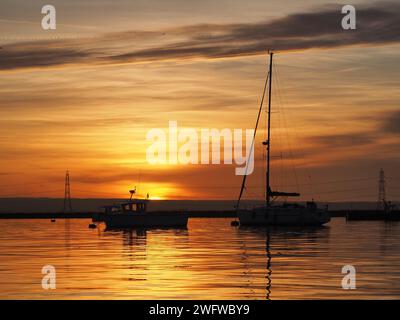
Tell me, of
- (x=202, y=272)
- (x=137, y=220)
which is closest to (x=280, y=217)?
(x=137, y=220)

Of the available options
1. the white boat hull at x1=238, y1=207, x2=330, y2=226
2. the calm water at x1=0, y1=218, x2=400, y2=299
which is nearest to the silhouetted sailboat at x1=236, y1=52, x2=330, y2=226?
A: the white boat hull at x1=238, y1=207, x2=330, y2=226

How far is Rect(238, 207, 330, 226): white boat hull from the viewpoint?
10525cm

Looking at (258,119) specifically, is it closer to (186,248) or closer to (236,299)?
(186,248)

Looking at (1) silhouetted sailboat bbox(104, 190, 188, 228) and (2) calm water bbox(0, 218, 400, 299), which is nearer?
(2) calm water bbox(0, 218, 400, 299)

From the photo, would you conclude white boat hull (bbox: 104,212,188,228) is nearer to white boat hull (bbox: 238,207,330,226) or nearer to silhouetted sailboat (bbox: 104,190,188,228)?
silhouetted sailboat (bbox: 104,190,188,228)

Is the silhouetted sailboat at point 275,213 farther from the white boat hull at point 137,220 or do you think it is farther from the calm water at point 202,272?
the calm water at point 202,272

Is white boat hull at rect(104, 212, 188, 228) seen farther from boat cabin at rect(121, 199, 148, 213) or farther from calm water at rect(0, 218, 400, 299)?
calm water at rect(0, 218, 400, 299)

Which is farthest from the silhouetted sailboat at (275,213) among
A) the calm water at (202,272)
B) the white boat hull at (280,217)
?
the calm water at (202,272)

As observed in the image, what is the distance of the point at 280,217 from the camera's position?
346 feet

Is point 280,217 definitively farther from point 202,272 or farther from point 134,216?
point 202,272

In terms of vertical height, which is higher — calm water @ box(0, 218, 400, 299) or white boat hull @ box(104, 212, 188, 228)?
calm water @ box(0, 218, 400, 299)

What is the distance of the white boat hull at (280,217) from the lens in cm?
10525
